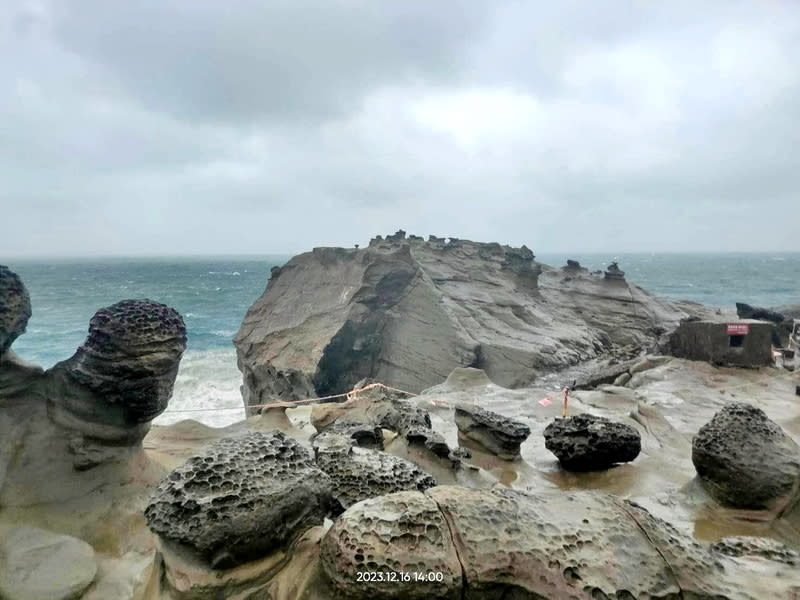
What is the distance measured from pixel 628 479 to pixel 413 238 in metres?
18.2

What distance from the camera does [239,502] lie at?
195 centimetres

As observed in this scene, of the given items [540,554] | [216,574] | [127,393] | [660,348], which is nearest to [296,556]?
[216,574]

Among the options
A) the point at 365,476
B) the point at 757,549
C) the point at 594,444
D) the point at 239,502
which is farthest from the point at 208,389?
the point at 757,549

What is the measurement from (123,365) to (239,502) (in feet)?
4.23

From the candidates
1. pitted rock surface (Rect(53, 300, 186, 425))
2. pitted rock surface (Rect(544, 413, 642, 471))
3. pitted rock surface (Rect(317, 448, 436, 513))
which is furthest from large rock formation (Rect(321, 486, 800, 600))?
pitted rock surface (Rect(544, 413, 642, 471))

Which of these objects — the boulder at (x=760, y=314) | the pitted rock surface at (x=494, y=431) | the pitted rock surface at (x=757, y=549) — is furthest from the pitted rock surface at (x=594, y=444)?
the boulder at (x=760, y=314)

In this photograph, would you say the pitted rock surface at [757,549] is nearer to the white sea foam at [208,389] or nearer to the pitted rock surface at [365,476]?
the pitted rock surface at [365,476]

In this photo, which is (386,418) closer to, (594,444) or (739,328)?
(594,444)

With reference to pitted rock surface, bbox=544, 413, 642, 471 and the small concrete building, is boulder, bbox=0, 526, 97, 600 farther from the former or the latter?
the small concrete building

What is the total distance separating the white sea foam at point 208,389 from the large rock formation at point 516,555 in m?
9.70

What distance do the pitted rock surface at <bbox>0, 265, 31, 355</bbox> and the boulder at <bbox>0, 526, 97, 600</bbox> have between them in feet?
3.10

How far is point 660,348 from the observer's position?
10695mm

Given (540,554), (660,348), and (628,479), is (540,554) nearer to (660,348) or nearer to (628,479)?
(628,479)

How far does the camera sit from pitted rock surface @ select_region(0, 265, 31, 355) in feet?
8.41
